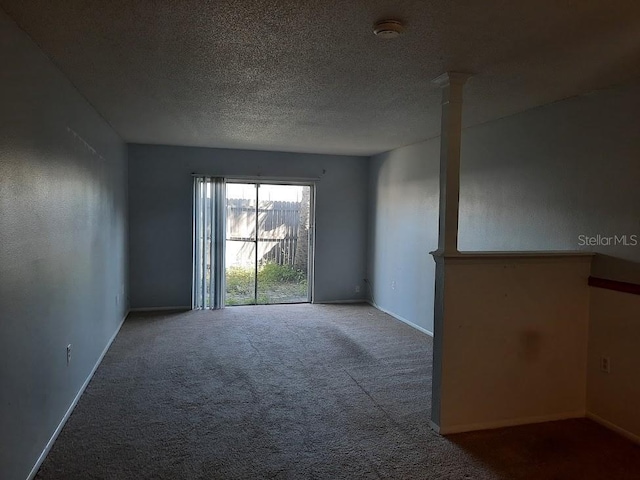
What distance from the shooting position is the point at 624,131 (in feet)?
9.53

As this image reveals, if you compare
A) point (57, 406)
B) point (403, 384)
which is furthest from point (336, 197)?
point (57, 406)

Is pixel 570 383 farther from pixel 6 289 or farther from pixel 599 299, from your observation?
pixel 6 289

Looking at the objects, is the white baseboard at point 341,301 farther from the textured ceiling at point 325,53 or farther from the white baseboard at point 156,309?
the textured ceiling at point 325,53

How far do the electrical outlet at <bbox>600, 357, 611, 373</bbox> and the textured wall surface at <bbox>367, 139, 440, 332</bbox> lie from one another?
7.08 feet

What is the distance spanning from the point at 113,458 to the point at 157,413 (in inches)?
21.9

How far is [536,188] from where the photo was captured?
12.0 feet

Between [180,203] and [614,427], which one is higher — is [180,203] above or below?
above

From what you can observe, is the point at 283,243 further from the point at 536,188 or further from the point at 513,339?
the point at 513,339

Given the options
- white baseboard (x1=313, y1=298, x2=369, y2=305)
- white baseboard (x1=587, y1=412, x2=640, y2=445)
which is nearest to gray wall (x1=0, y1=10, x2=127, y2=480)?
white baseboard (x1=587, y1=412, x2=640, y2=445)

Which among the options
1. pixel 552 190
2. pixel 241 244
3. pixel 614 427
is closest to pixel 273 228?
pixel 241 244

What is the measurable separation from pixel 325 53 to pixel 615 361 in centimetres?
265

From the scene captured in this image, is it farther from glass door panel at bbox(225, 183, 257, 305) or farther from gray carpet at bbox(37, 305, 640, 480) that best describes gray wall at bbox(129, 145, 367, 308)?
gray carpet at bbox(37, 305, 640, 480)

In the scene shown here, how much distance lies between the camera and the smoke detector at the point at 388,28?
2072 millimetres

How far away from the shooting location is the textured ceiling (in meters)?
1.97
